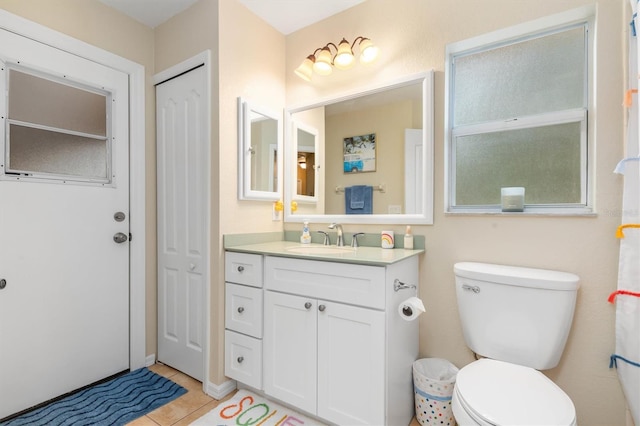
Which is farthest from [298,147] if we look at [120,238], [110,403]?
[110,403]

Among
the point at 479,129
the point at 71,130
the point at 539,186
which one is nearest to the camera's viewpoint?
the point at 539,186

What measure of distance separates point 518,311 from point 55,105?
2602 mm

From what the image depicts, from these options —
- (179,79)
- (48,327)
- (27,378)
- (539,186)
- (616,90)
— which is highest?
(179,79)

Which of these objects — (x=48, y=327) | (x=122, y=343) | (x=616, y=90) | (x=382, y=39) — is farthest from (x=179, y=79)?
(x=616, y=90)

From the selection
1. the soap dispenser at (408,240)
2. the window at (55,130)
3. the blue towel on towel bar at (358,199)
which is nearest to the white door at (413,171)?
the soap dispenser at (408,240)

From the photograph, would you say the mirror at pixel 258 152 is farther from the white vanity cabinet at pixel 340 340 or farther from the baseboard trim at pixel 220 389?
the baseboard trim at pixel 220 389

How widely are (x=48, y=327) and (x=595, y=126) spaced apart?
2.91 metres

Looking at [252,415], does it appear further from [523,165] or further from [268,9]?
[268,9]

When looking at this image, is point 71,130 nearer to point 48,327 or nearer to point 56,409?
point 48,327

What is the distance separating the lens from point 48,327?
1.64 metres

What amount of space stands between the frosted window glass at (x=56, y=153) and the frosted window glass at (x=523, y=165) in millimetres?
2170

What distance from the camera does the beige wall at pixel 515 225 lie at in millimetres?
1285

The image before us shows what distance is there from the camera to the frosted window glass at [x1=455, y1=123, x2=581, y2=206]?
1434mm

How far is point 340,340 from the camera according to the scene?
1.38m
